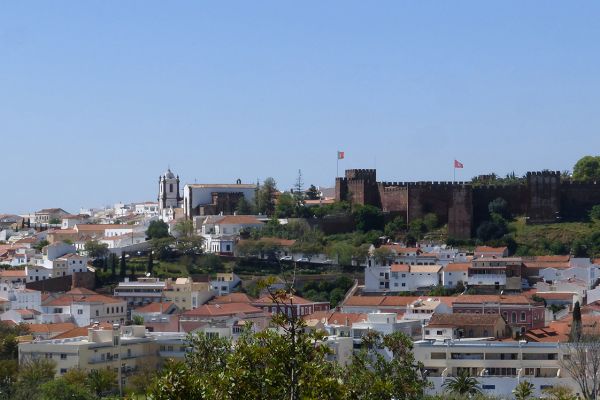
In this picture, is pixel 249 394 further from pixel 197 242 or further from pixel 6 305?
pixel 197 242

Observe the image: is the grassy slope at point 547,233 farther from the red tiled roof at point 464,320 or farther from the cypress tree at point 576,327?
the cypress tree at point 576,327

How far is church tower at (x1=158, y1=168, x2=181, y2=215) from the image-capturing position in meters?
90.7

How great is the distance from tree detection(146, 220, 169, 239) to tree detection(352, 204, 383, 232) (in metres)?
9.32

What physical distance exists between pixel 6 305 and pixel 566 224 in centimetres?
2679

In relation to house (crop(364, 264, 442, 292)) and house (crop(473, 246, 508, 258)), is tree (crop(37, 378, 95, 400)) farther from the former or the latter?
house (crop(473, 246, 508, 258))

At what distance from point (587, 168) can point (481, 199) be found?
1045cm

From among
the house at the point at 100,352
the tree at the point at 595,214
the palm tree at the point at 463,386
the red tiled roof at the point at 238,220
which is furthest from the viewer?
the red tiled roof at the point at 238,220

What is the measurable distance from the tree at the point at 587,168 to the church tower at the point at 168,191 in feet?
73.8

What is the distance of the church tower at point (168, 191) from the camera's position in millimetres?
90688

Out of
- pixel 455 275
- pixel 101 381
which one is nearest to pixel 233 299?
pixel 455 275

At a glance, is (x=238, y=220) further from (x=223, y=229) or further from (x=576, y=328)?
(x=576, y=328)

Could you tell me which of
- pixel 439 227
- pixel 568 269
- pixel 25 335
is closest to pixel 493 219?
pixel 439 227

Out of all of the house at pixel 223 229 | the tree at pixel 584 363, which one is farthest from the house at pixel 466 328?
the house at pixel 223 229

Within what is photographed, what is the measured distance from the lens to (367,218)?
77312mm
